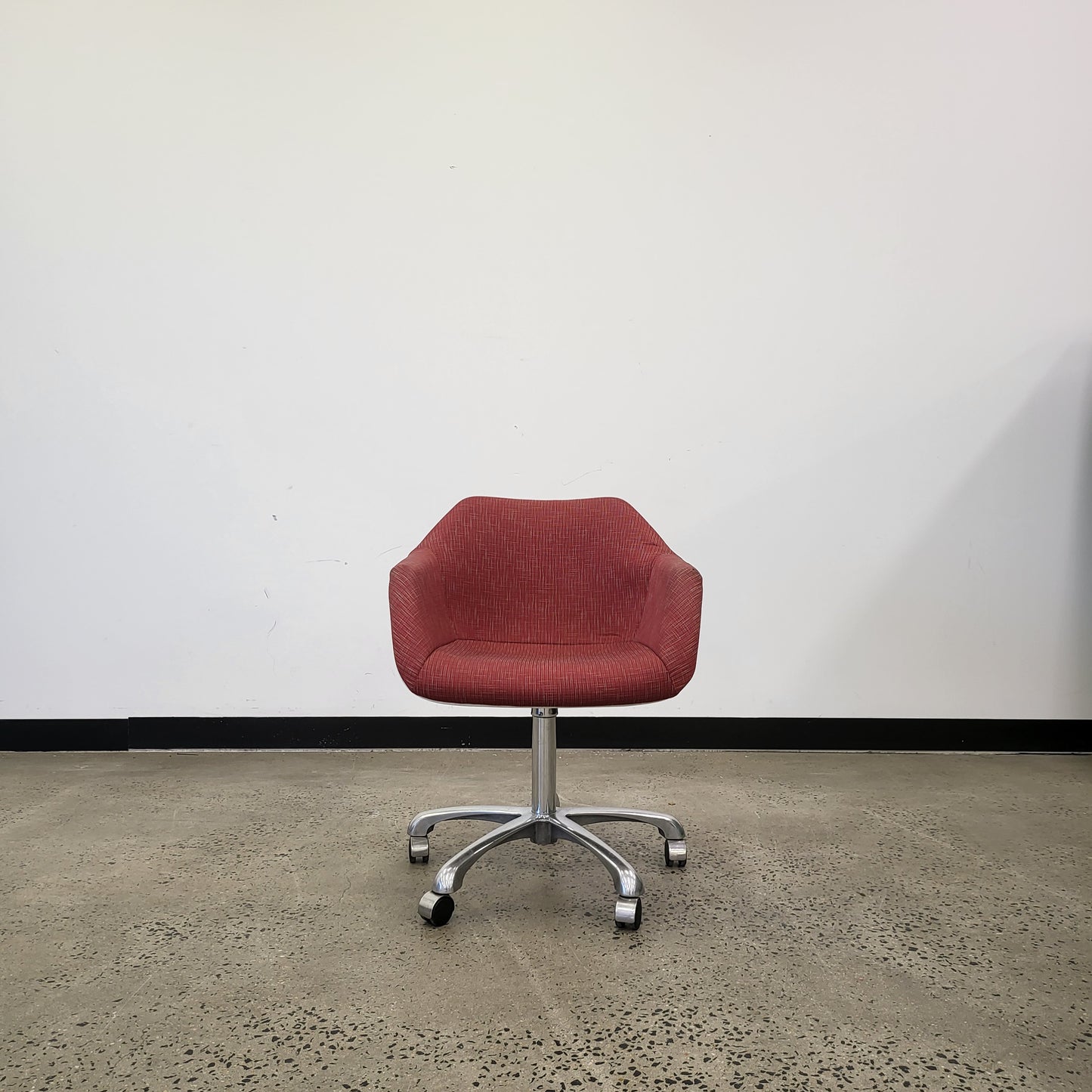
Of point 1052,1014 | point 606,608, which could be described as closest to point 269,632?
point 606,608

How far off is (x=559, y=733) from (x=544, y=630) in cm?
88

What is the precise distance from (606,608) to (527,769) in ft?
2.67

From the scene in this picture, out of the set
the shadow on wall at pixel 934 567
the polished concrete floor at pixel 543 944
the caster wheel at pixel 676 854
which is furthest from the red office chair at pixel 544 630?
the shadow on wall at pixel 934 567

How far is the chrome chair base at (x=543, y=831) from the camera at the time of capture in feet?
6.03

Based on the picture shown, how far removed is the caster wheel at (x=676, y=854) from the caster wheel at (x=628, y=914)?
319mm

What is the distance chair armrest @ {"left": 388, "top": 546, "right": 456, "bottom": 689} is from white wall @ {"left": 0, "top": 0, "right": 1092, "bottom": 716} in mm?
980

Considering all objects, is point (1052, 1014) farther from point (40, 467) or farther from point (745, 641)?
point (40, 467)

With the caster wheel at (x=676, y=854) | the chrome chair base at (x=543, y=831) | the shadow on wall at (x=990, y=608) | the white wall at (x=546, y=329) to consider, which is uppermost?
the white wall at (x=546, y=329)

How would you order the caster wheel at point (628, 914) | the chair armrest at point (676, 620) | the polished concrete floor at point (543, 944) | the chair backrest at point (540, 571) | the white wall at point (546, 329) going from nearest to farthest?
the polished concrete floor at point (543, 944) < the caster wheel at point (628, 914) < the chair armrest at point (676, 620) < the chair backrest at point (540, 571) < the white wall at point (546, 329)

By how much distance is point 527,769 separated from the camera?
9.70 feet

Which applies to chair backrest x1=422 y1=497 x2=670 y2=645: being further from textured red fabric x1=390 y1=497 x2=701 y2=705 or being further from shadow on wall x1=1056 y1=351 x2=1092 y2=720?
shadow on wall x1=1056 y1=351 x2=1092 y2=720

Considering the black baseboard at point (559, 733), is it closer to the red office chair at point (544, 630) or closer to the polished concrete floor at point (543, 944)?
the polished concrete floor at point (543, 944)

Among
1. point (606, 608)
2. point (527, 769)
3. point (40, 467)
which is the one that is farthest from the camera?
point (40, 467)

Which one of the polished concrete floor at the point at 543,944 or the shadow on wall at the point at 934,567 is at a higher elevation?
the shadow on wall at the point at 934,567
